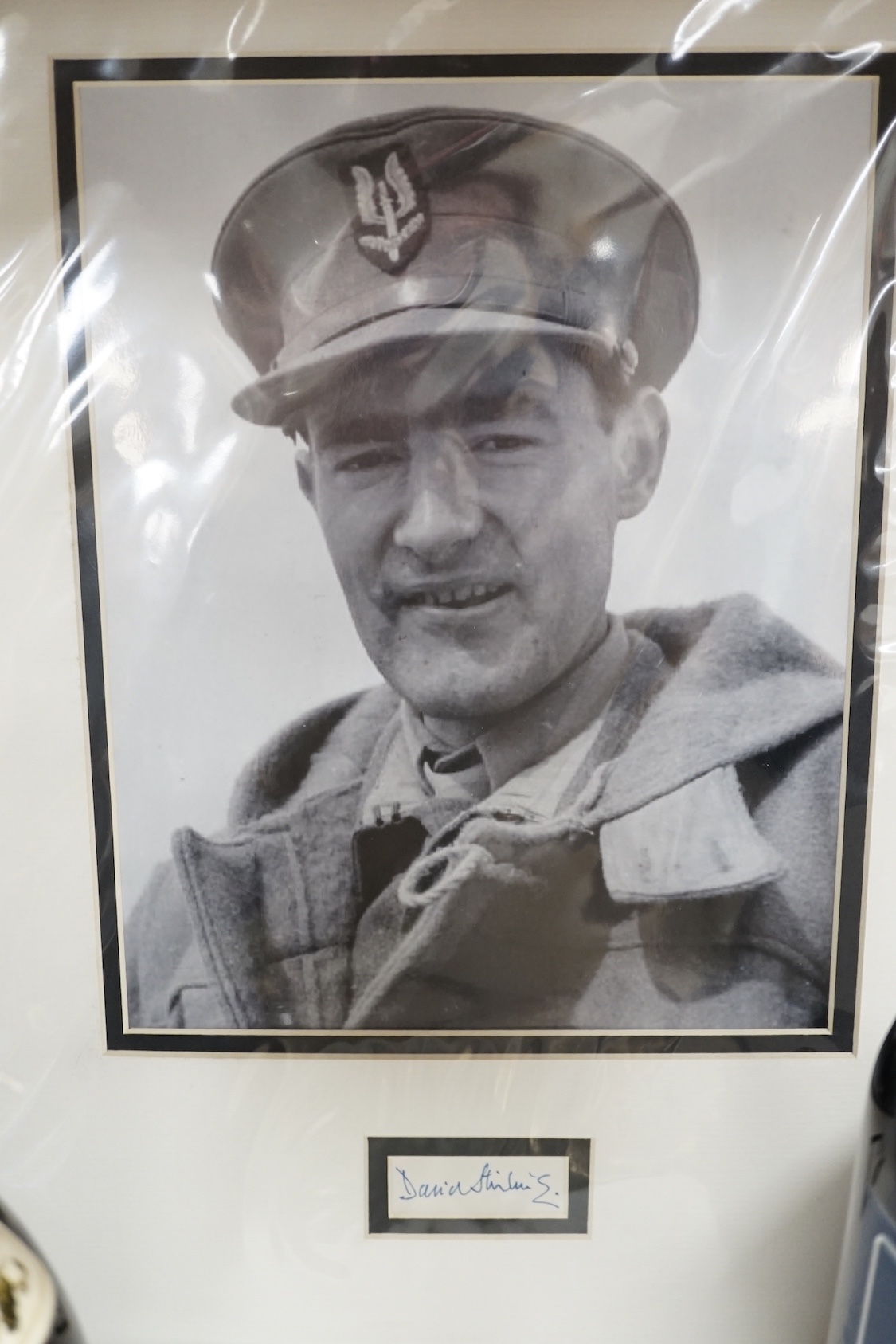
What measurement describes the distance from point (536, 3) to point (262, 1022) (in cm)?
60

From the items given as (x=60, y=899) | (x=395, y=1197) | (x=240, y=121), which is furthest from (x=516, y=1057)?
(x=240, y=121)

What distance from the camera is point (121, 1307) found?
1.69 ft

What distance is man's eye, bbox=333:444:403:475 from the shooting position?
458mm

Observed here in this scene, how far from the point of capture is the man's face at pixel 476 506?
0.45 metres

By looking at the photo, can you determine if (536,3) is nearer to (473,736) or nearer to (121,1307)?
(473,736)

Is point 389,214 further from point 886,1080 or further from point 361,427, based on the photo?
point 886,1080

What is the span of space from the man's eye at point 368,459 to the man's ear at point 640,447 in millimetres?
127

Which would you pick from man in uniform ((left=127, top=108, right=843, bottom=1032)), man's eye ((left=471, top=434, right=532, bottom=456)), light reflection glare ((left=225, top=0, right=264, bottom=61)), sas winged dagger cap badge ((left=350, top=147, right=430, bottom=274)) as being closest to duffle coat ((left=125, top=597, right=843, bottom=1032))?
man in uniform ((left=127, top=108, right=843, bottom=1032))

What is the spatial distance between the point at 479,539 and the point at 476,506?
2 cm

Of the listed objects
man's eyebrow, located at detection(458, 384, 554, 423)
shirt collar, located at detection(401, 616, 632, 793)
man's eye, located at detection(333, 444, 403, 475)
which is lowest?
shirt collar, located at detection(401, 616, 632, 793)

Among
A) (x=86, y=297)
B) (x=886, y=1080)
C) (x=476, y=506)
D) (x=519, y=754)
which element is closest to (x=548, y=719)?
(x=519, y=754)
